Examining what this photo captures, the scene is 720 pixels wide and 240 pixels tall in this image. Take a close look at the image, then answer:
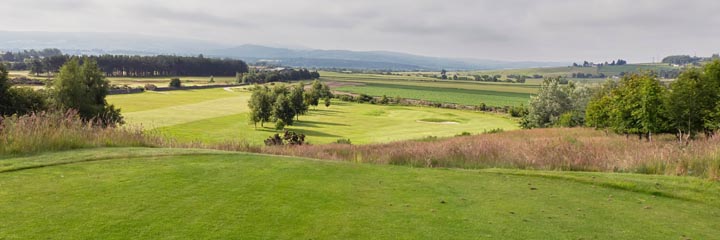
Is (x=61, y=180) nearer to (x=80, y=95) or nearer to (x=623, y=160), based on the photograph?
(x=623, y=160)

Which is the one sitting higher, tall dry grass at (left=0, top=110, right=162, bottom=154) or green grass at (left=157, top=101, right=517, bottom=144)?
tall dry grass at (left=0, top=110, right=162, bottom=154)

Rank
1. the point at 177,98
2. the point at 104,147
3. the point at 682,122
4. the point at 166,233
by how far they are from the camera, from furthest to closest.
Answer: the point at 177,98 → the point at 682,122 → the point at 104,147 → the point at 166,233

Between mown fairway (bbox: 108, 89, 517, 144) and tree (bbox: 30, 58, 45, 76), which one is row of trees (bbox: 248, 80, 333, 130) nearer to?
mown fairway (bbox: 108, 89, 517, 144)

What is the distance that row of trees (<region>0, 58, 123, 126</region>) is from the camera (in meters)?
29.8

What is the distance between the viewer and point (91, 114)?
115ft

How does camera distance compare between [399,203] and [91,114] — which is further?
[91,114]

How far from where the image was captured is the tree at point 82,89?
3353 centimetres

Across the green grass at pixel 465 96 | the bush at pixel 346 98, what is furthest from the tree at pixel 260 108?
the green grass at pixel 465 96

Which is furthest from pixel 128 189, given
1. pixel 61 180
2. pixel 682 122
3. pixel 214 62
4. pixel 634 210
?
pixel 214 62

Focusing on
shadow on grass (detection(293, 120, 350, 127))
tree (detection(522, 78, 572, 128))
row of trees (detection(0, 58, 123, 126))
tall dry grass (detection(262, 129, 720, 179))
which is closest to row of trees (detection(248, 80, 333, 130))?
shadow on grass (detection(293, 120, 350, 127))

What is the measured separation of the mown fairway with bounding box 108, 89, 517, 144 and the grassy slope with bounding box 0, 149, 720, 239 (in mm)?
34910

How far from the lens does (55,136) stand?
11.5 metres

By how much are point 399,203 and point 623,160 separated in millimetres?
8463

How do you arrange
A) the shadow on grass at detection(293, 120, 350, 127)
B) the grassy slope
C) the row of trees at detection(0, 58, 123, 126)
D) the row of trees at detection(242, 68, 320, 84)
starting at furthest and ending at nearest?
1. the row of trees at detection(242, 68, 320, 84)
2. the shadow on grass at detection(293, 120, 350, 127)
3. the row of trees at detection(0, 58, 123, 126)
4. the grassy slope
